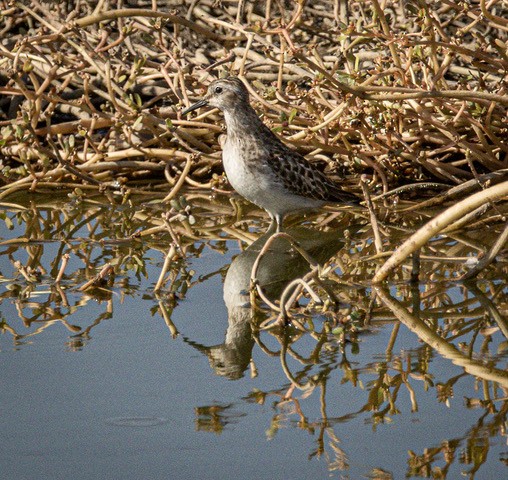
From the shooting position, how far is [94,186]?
8352 millimetres

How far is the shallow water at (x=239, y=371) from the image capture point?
12.8 ft

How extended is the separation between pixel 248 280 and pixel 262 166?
1493 mm

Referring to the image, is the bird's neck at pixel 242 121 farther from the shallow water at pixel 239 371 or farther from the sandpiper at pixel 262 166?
the shallow water at pixel 239 371

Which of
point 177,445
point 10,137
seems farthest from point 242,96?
point 177,445

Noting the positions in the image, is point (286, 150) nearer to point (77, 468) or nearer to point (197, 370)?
point (197, 370)

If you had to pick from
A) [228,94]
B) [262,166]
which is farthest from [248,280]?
[228,94]

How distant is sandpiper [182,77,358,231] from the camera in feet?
24.0

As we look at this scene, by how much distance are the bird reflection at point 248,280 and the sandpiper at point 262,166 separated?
23 centimetres

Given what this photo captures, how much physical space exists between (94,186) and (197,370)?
386 cm

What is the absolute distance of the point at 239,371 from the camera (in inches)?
187

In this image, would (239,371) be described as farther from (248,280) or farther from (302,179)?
(302,179)

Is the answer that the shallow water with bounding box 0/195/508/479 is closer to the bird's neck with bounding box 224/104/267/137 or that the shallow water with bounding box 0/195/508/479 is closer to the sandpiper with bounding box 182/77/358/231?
the sandpiper with bounding box 182/77/358/231

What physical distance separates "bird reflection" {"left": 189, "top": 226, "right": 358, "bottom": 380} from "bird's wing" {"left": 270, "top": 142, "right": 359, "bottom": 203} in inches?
11.0

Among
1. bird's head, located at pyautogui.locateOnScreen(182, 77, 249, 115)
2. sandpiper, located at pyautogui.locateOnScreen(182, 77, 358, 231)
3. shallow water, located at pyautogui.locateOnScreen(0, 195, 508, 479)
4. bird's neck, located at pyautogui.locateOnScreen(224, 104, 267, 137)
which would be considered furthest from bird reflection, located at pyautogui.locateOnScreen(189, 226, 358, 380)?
bird's head, located at pyautogui.locateOnScreen(182, 77, 249, 115)
